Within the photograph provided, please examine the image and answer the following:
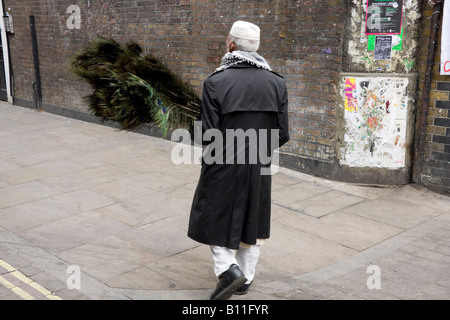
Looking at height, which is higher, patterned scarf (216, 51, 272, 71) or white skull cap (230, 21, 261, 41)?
white skull cap (230, 21, 261, 41)

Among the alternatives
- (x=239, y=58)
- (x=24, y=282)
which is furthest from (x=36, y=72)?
(x=239, y=58)

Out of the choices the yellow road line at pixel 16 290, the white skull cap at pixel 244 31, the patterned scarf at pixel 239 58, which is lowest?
the yellow road line at pixel 16 290

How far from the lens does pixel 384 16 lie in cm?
595

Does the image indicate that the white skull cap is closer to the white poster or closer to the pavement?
the pavement

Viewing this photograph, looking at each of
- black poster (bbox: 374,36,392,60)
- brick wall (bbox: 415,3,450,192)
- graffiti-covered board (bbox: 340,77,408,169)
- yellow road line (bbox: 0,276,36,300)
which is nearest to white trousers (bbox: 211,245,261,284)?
yellow road line (bbox: 0,276,36,300)

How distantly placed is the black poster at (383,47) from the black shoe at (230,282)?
3.69 m

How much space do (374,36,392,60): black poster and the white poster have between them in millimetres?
593

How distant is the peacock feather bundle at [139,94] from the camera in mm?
4488

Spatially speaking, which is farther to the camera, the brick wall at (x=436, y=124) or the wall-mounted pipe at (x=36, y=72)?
the wall-mounted pipe at (x=36, y=72)

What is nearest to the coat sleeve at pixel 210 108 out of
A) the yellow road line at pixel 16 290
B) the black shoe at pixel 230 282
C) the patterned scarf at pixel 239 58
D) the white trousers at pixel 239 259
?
the patterned scarf at pixel 239 58

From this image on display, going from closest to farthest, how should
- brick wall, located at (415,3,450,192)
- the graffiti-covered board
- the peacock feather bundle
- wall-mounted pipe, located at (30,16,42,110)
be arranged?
1. the peacock feather bundle
2. brick wall, located at (415,3,450,192)
3. the graffiti-covered board
4. wall-mounted pipe, located at (30,16,42,110)

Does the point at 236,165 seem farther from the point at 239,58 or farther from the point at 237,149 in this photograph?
the point at 239,58

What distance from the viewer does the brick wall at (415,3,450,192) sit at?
5871 mm

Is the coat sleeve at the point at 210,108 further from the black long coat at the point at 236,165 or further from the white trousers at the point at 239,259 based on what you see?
the white trousers at the point at 239,259
